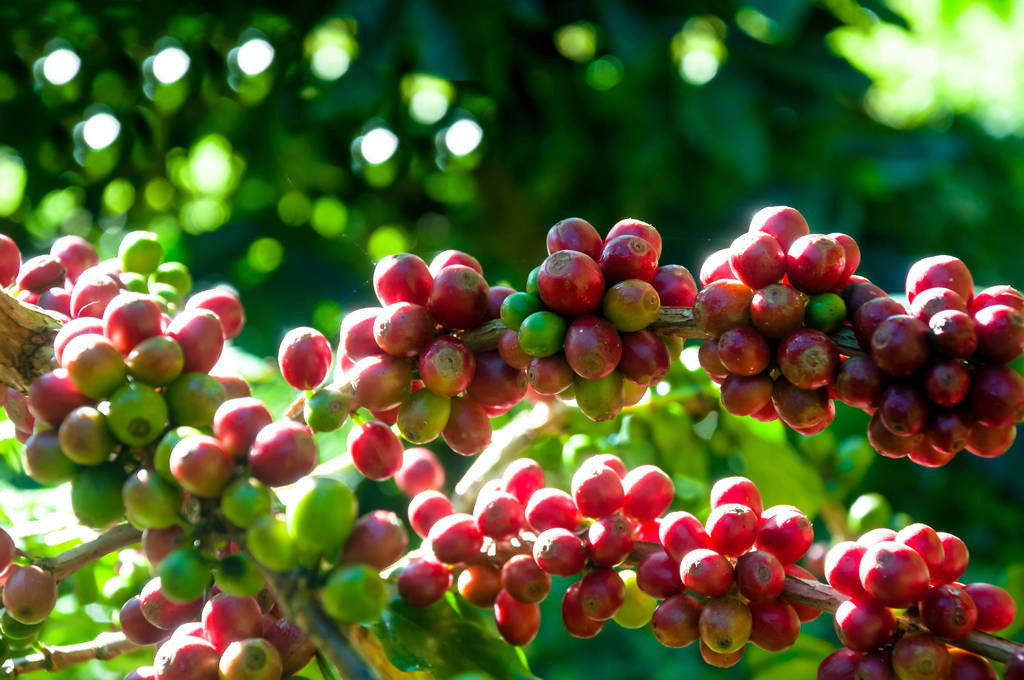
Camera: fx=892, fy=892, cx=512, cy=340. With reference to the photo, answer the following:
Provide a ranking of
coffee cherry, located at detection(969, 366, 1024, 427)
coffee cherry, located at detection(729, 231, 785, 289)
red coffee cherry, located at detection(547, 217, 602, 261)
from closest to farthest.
Answer: coffee cherry, located at detection(969, 366, 1024, 427)
coffee cherry, located at detection(729, 231, 785, 289)
red coffee cherry, located at detection(547, 217, 602, 261)

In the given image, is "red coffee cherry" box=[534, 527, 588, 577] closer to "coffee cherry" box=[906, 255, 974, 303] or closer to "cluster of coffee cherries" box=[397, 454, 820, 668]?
"cluster of coffee cherries" box=[397, 454, 820, 668]

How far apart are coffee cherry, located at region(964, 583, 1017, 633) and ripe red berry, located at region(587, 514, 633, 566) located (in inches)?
13.5

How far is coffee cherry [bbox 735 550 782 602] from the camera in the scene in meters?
0.90

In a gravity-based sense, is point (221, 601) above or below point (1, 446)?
above

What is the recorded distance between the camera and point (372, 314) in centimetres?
99

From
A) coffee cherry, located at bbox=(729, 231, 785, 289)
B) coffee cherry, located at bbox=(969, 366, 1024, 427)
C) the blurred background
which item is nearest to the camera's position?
coffee cherry, located at bbox=(969, 366, 1024, 427)

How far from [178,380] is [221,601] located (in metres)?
0.23

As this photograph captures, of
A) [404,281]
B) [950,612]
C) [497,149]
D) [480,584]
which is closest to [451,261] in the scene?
[404,281]

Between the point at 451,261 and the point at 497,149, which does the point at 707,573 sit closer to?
the point at 451,261

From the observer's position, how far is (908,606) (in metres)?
0.85

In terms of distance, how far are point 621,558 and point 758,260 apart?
37 cm

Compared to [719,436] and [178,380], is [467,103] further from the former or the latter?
[178,380]

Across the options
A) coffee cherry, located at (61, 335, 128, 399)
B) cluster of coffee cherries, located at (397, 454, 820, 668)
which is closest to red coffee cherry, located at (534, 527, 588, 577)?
cluster of coffee cherries, located at (397, 454, 820, 668)

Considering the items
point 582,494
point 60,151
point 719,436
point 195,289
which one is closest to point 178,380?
point 582,494
